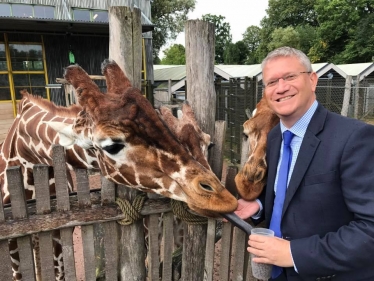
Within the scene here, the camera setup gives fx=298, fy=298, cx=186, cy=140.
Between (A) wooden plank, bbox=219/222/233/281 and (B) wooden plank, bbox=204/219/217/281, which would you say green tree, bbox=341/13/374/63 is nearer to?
(A) wooden plank, bbox=219/222/233/281

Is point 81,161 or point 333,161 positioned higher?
point 333,161

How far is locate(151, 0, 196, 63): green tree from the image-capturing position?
31.7 meters

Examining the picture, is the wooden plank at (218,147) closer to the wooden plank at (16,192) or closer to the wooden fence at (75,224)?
the wooden fence at (75,224)

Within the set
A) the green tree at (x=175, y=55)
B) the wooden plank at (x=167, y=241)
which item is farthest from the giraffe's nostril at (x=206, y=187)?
the green tree at (x=175, y=55)

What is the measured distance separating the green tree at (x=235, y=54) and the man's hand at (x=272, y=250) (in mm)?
57459

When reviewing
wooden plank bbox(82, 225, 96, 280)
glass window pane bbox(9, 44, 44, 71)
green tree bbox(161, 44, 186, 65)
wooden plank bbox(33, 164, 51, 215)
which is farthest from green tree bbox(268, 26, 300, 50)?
wooden plank bbox(33, 164, 51, 215)

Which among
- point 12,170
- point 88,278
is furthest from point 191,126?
point 88,278

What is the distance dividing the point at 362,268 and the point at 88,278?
195 centimetres

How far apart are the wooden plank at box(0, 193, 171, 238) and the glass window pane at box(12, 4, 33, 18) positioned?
1283 centimetres

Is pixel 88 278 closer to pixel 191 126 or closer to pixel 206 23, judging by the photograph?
pixel 191 126

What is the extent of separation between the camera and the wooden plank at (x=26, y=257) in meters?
2.13

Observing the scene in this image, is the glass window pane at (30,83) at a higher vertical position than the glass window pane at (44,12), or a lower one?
lower

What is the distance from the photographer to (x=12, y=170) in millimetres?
1968

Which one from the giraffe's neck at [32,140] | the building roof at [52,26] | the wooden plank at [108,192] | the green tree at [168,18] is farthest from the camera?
the green tree at [168,18]
